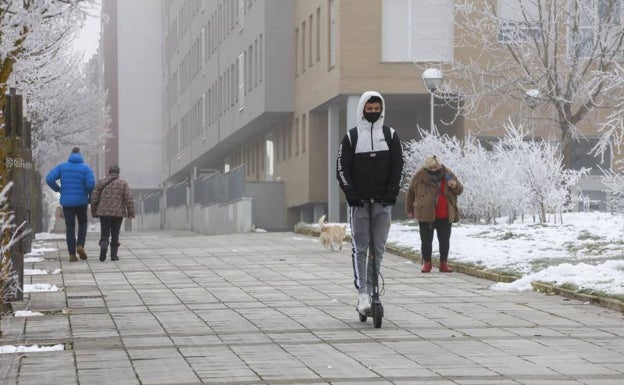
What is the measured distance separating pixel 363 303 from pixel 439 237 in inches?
302

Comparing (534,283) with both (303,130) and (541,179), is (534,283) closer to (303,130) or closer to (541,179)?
(541,179)

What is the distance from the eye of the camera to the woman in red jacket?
19.7 meters

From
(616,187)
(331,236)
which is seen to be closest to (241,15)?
(616,187)

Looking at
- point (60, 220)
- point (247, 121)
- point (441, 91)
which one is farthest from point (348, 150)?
point (60, 220)

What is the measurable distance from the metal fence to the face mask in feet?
101

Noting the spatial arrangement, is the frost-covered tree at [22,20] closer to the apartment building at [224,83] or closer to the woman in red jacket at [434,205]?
the woman in red jacket at [434,205]

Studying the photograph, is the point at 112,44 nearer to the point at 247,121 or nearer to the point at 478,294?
the point at 247,121

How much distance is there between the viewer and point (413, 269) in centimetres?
2031

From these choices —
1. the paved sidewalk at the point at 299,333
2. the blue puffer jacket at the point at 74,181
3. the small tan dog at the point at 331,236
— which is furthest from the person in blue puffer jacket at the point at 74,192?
the small tan dog at the point at 331,236

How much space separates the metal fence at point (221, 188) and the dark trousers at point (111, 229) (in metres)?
19.8

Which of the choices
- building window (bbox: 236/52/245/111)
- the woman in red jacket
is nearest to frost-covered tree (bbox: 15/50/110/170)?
building window (bbox: 236/52/245/111)

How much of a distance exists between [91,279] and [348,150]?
701 cm

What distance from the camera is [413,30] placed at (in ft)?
136

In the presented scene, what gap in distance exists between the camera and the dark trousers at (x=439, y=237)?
19.7 metres
